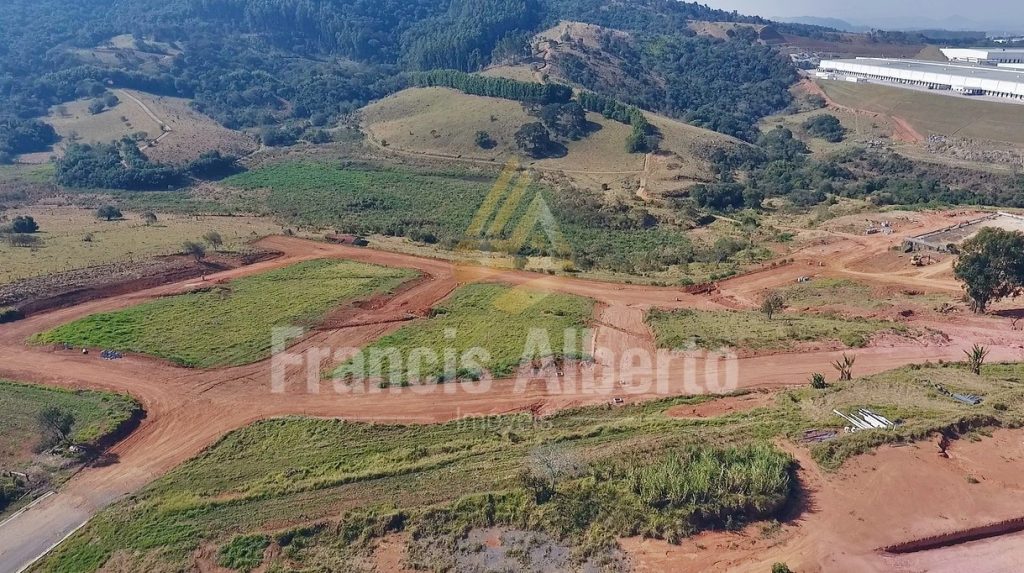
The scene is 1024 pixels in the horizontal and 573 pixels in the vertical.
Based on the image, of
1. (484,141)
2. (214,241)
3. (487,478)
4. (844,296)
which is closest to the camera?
(487,478)

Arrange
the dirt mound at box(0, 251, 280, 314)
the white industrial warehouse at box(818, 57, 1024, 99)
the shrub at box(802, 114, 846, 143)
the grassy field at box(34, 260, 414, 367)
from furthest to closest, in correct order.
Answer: the shrub at box(802, 114, 846, 143), the white industrial warehouse at box(818, 57, 1024, 99), the dirt mound at box(0, 251, 280, 314), the grassy field at box(34, 260, 414, 367)

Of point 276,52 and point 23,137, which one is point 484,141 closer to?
point 23,137

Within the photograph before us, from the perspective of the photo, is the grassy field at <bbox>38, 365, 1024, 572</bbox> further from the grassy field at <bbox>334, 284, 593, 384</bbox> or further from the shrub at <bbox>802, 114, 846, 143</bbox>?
the shrub at <bbox>802, 114, 846, 143</bbox>

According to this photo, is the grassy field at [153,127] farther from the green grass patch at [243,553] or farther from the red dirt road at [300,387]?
the green grass patch at [243,553]

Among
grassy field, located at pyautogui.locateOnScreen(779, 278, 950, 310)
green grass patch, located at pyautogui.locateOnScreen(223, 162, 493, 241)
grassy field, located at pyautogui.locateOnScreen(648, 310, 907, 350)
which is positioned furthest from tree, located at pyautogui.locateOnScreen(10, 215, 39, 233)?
grassy field, located at pyautogui.locateOnScreen(779, 278, 950, 310)

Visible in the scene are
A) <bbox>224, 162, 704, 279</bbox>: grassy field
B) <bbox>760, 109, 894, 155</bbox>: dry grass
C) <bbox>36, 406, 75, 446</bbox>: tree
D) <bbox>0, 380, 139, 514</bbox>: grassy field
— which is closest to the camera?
<bbox>0, 380, 139, 514</bbox>: grassy field

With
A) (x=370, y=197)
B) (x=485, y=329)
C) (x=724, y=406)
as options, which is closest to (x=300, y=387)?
(x=485, y=329)
